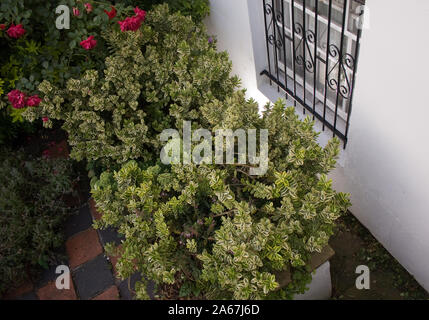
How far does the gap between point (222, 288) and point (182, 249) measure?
12.2 inches

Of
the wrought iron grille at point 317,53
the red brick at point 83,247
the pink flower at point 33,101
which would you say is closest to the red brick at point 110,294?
the red brick at point 83,247

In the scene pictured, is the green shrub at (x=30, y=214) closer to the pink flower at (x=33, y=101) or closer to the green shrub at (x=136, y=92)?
the green shrub at (x=136, y=92)

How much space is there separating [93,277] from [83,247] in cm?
30

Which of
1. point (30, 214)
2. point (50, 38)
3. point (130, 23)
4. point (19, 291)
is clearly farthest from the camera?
point (30, 214)

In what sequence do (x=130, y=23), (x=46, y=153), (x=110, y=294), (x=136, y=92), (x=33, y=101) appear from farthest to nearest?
(x=46, y=153), (x=110, y=294), (x=136, y=92), (x=33, y=101), (x=130, y=23)

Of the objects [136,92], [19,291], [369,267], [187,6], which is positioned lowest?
[369,267]

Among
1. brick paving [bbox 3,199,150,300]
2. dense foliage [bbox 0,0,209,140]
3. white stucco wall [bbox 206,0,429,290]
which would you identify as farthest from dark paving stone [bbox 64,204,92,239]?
white stucco wall [bbox 206,0,429,290]

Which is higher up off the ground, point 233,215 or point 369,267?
point 233,215

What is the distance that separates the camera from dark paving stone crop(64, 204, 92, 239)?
3352 millimetres

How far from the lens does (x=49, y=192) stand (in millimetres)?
3273

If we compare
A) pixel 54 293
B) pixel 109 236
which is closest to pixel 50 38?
pixel 109 236

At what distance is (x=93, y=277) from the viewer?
10.0 ft

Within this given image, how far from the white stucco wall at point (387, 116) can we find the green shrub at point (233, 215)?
1.34 ft

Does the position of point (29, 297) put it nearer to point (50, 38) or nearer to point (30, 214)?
point (30, 214)
